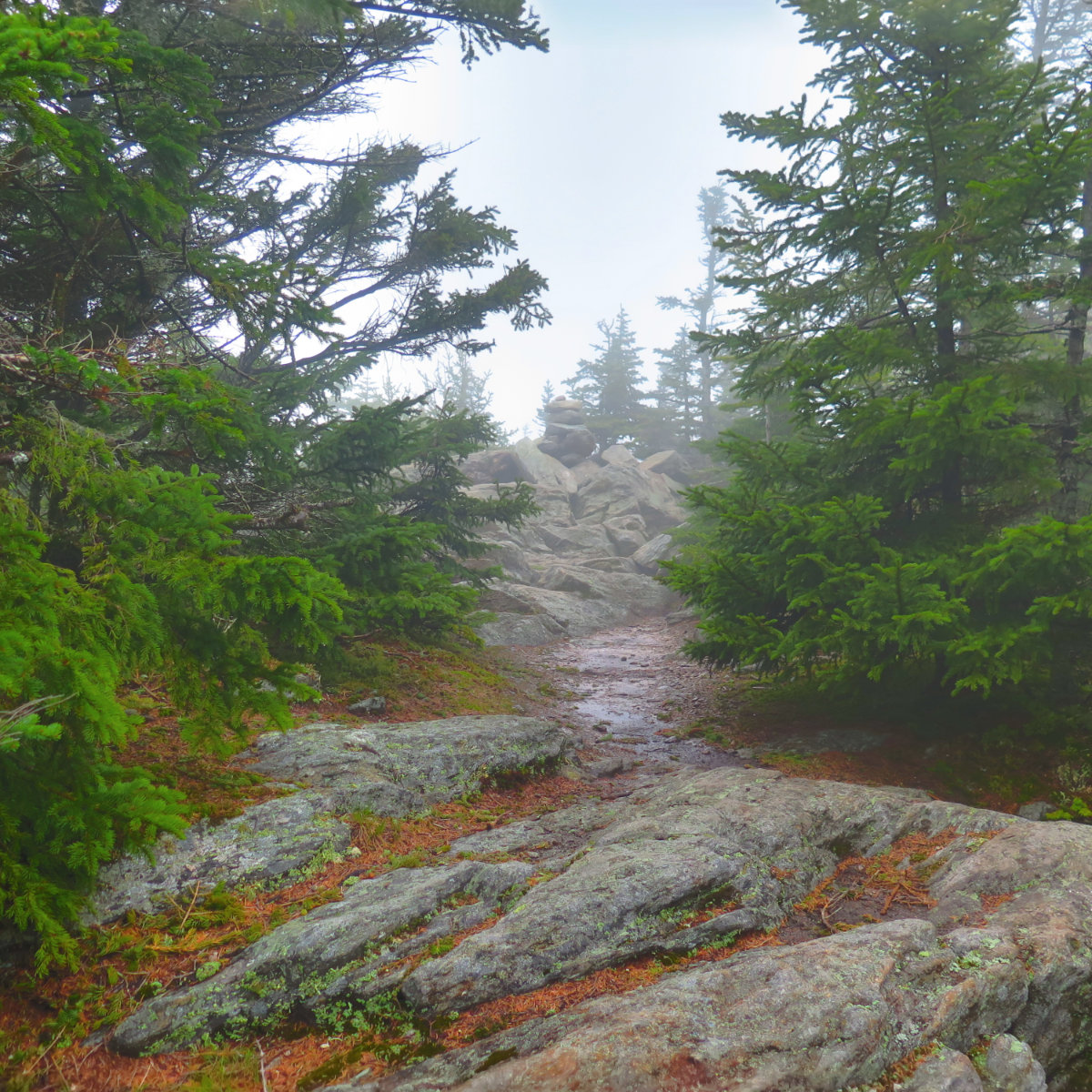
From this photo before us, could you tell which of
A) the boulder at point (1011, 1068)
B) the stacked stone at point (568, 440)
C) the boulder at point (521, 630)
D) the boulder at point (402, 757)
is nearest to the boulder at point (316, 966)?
the boulder at point (402, 757)

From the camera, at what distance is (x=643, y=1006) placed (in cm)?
302

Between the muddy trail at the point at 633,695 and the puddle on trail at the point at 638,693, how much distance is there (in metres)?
0.02

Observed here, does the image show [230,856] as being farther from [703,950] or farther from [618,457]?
[618,457]

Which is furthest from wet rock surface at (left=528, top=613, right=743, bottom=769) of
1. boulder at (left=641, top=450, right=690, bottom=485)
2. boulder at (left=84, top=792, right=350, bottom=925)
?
boulder at (left=641, top=450, right=690, bottom=485)

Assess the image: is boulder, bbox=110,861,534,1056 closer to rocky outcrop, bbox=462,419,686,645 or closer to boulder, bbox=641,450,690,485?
rocky outcrop, bbox=462,419,686,645

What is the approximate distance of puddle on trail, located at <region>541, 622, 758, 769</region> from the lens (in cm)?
1030

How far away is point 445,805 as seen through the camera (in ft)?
22.0

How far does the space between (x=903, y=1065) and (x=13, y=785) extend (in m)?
5.12

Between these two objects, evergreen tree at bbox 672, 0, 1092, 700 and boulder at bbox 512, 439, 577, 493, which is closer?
evergreen tree at bbox 672, 0, 1092, 700

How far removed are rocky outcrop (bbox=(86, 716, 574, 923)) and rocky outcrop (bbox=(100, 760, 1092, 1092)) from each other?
875 millimetres

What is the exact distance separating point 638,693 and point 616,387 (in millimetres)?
43113

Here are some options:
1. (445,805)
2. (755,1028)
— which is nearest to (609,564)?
(445,805)

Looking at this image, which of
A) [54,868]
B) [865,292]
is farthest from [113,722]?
[865,292]

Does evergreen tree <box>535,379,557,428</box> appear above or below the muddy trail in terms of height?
above
